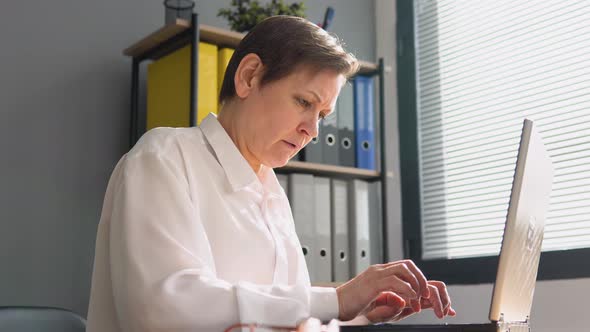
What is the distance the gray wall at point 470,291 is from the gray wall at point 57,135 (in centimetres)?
113

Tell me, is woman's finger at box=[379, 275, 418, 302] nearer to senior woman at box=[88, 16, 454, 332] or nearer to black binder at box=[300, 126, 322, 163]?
senior woman at box=[88, 16, 454, 332]

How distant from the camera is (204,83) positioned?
222 centimetres

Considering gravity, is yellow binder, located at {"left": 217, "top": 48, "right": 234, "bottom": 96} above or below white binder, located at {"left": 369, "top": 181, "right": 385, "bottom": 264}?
above

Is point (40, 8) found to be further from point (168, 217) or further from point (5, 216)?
point (168, 217)

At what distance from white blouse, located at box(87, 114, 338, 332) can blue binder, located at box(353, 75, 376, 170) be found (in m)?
1.36

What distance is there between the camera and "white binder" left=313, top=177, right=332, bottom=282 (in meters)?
2.38

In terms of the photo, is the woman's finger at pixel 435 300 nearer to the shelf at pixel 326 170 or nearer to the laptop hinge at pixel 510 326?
the laptop hinge at pixel 510 326

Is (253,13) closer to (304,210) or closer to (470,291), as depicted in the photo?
(304,210)

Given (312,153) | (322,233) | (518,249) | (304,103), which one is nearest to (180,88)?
(312,153)

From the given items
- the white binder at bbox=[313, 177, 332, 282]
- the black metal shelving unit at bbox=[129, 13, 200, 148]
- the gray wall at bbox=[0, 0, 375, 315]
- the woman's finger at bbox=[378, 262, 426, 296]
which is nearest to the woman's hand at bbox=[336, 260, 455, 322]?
the woman's finger at bbox=[378, 262, 426, 296]

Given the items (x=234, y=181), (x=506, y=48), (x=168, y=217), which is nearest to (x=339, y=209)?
(x=506, y=48)

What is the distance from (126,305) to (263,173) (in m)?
0.46

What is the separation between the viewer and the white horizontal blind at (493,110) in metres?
2.38

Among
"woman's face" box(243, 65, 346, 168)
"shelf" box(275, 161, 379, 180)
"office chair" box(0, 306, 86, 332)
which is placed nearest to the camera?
"woman's face" box(243, 65, 346, 168)
